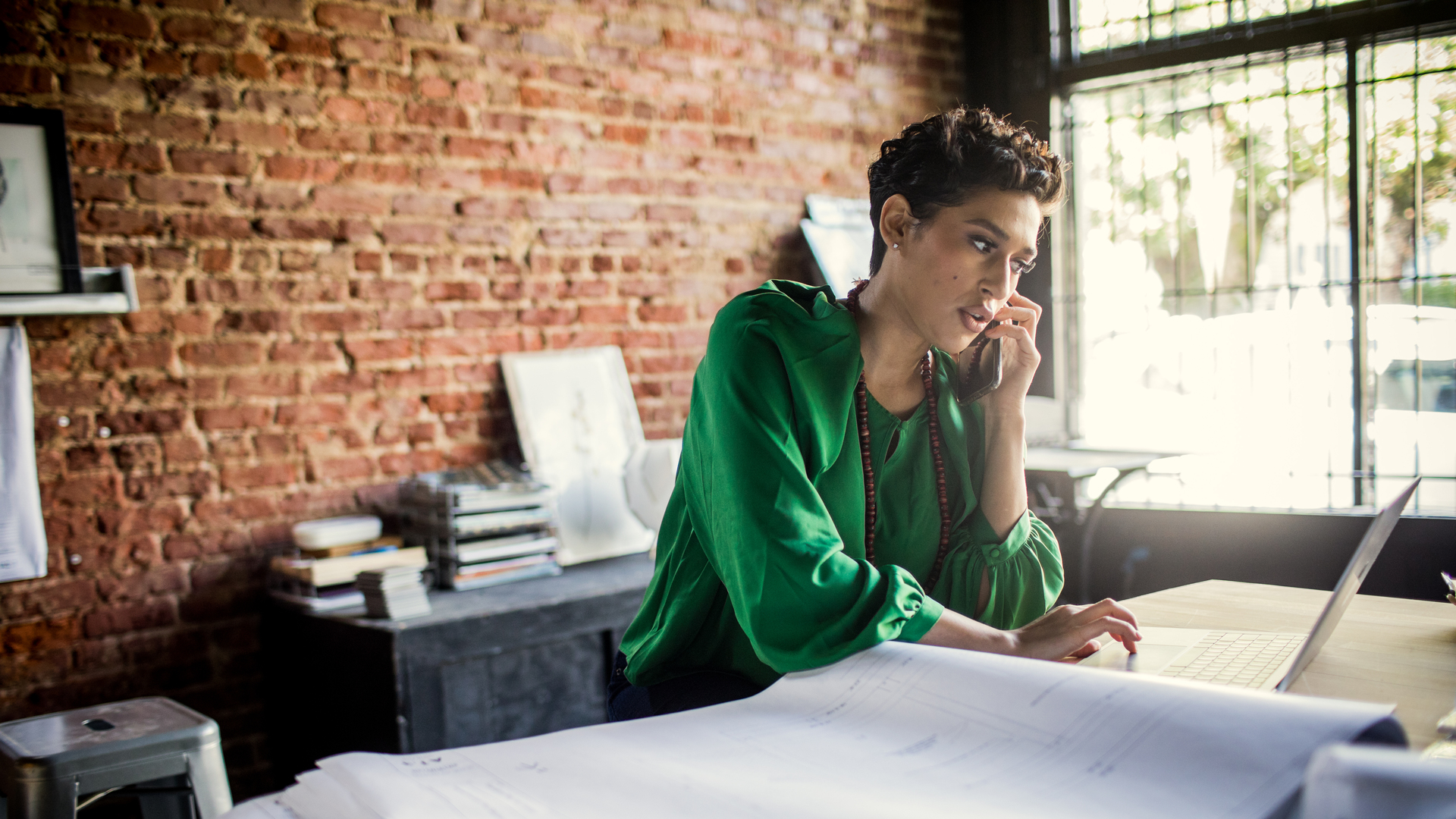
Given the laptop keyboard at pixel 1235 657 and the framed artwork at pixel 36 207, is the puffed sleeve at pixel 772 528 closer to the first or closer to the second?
the laptop keyboard at pixel 1235 657

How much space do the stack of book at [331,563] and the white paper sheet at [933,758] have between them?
5.83ft

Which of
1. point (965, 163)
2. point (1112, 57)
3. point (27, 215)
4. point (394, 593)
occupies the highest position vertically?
point (1112, 57)

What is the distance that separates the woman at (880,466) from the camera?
116 centimetres

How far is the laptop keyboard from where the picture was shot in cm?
112

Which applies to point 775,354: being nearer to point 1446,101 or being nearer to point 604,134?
point 604,134

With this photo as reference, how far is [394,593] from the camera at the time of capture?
2.44 metres

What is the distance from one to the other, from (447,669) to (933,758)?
6.15 feet

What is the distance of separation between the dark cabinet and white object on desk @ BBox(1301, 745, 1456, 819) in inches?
84.2

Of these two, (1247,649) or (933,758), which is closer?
(933,758)

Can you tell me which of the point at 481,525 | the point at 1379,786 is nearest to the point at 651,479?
the point at 481,525

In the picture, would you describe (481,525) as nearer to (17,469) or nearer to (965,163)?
(17,469)

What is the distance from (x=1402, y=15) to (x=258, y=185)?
377cm

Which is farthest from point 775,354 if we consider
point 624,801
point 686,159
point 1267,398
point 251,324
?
point 1267,398

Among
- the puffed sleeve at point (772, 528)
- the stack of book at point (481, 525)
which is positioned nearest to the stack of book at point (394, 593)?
the stack of book at point (481, 525)
